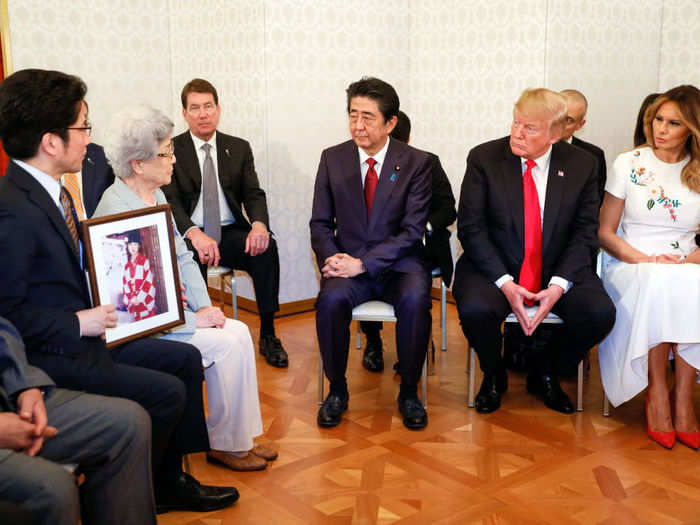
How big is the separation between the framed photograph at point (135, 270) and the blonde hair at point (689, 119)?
2545 millimetres

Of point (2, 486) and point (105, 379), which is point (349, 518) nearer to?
point (105, 379)

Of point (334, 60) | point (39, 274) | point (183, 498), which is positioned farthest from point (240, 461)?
point (334, 60)

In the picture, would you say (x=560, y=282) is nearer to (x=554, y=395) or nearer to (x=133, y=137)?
(x=554, y=395)

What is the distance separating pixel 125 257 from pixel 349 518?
1239 mm

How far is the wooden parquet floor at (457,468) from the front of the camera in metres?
2.76

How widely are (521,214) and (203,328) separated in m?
1.73

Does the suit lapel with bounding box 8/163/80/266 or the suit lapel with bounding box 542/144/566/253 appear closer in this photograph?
the suit lapel with bounding box 8/163/80/266

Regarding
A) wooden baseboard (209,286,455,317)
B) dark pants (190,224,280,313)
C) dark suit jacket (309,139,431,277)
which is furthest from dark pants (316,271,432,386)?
wooden baseboard (209,286,455,317)

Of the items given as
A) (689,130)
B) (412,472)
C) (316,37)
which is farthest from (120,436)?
(316,37)

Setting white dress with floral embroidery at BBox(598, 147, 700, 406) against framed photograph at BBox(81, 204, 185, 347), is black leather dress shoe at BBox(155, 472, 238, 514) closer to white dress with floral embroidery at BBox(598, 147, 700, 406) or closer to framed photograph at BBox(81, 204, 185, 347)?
A: framed photograph at BBox(81, 204, 185, 347)

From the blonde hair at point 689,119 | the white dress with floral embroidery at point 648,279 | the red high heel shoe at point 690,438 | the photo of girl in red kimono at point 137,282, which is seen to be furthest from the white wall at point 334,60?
the photo of girl in red kimono at point 137,282

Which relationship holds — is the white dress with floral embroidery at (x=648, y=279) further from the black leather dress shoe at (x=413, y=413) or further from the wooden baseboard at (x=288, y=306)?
the wooden baseboard at (x=288, y=306)

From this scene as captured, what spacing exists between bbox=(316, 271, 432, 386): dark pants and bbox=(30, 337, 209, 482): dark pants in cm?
93

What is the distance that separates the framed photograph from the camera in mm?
2410
